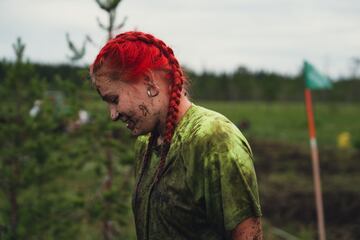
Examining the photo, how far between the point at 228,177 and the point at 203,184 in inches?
3.4

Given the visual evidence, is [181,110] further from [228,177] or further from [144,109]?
[228,177]

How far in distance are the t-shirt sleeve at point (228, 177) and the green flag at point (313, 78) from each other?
637 cm

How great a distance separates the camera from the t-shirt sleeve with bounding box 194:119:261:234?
1636 millimetres

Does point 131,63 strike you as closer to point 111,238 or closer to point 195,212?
point 195,212

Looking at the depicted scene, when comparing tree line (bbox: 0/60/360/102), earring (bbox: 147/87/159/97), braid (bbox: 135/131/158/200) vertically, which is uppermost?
earring (bbox: 147/87/159/97)

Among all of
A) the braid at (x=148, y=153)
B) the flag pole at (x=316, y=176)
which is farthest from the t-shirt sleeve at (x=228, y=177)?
the flag pole at (x=316, y=176)

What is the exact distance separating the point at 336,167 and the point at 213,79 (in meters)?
35.0

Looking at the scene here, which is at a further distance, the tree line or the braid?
the tree line

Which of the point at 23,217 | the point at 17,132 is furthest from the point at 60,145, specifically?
the point at 23,217

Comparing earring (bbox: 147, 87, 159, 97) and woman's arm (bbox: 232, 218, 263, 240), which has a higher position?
earring (bbox: 147, 87, 159, 97)

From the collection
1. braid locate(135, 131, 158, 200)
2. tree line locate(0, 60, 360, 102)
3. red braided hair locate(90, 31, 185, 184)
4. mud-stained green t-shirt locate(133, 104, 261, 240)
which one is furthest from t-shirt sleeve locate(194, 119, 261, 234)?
tree line locate(0, 60, 360, 102)

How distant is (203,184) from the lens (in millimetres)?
1674

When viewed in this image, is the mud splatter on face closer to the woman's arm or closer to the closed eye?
the closed eye

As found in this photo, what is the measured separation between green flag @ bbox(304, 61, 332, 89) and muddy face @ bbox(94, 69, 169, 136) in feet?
20.7
